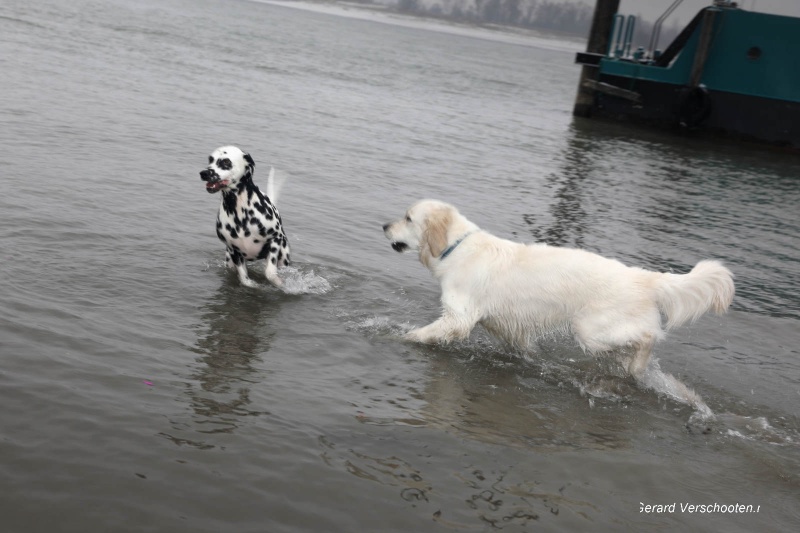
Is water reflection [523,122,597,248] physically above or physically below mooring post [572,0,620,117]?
below

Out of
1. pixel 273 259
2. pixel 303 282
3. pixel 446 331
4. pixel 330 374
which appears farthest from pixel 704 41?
pixel 330 374

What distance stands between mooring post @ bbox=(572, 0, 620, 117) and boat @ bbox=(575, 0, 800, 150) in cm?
89

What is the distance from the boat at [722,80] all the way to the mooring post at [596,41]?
89 centimetres

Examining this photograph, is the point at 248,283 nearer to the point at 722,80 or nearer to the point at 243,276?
the point at 243,276

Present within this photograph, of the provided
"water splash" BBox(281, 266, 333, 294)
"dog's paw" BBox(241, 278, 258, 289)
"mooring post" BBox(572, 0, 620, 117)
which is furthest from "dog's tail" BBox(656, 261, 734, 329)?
"mooring post" BBox(572, 0, 620, 117)

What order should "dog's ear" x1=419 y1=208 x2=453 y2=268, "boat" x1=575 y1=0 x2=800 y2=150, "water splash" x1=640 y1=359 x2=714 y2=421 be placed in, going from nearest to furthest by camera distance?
"water splash" x1=640 y1=359 x2=714 y2=421, "dog's ear" x1=419 y1=208 x2=453 y2=268, "boat" x1=575 y1=0 x2=800 y2=150

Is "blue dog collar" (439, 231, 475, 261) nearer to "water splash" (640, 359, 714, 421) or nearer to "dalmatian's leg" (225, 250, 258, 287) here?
"water splash" (640, 359, 714, 421)

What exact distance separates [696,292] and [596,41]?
2511 cm

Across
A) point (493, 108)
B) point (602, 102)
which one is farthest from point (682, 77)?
point (493, 108)

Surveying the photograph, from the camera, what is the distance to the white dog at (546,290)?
5953 mm

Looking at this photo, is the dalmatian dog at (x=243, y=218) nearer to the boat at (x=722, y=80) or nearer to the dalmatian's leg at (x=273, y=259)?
the dalmatian's leg at (x=273, y=259)

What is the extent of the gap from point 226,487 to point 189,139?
1156 cm

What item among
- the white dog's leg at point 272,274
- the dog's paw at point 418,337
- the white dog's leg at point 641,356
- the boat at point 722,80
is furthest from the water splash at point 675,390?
the boat at point 722,80

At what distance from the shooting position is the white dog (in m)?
5.95
